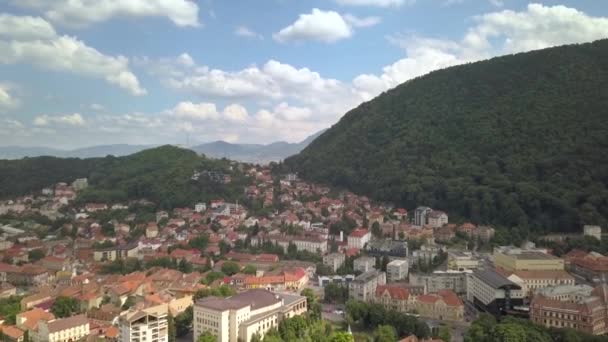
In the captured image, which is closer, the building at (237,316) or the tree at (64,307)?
the building at (237,316)

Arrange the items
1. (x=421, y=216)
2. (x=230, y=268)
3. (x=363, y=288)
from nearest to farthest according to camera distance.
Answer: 1. (x=363, y=288)
2. (x=230, y=268)
3. (x=421, y=216)

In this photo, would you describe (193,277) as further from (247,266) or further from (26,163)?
(26,163)

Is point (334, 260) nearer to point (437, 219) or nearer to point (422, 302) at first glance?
point (422, 302)

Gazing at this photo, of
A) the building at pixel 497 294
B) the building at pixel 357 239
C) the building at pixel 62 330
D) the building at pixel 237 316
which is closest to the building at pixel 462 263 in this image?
the building at pixel 497 294

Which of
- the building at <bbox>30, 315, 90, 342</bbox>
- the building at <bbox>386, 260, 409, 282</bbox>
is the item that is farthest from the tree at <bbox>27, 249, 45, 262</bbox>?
the building at <bbox>386, 260, 409, 282</bbox>

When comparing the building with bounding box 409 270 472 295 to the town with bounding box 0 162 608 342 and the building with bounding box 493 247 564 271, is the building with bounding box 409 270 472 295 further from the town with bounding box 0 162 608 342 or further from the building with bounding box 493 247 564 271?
the building with bounding box 493 247 564 271

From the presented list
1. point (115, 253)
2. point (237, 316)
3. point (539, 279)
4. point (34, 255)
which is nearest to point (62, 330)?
point (237, 316)

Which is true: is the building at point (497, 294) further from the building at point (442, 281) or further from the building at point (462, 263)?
the building at point (462, 263)
